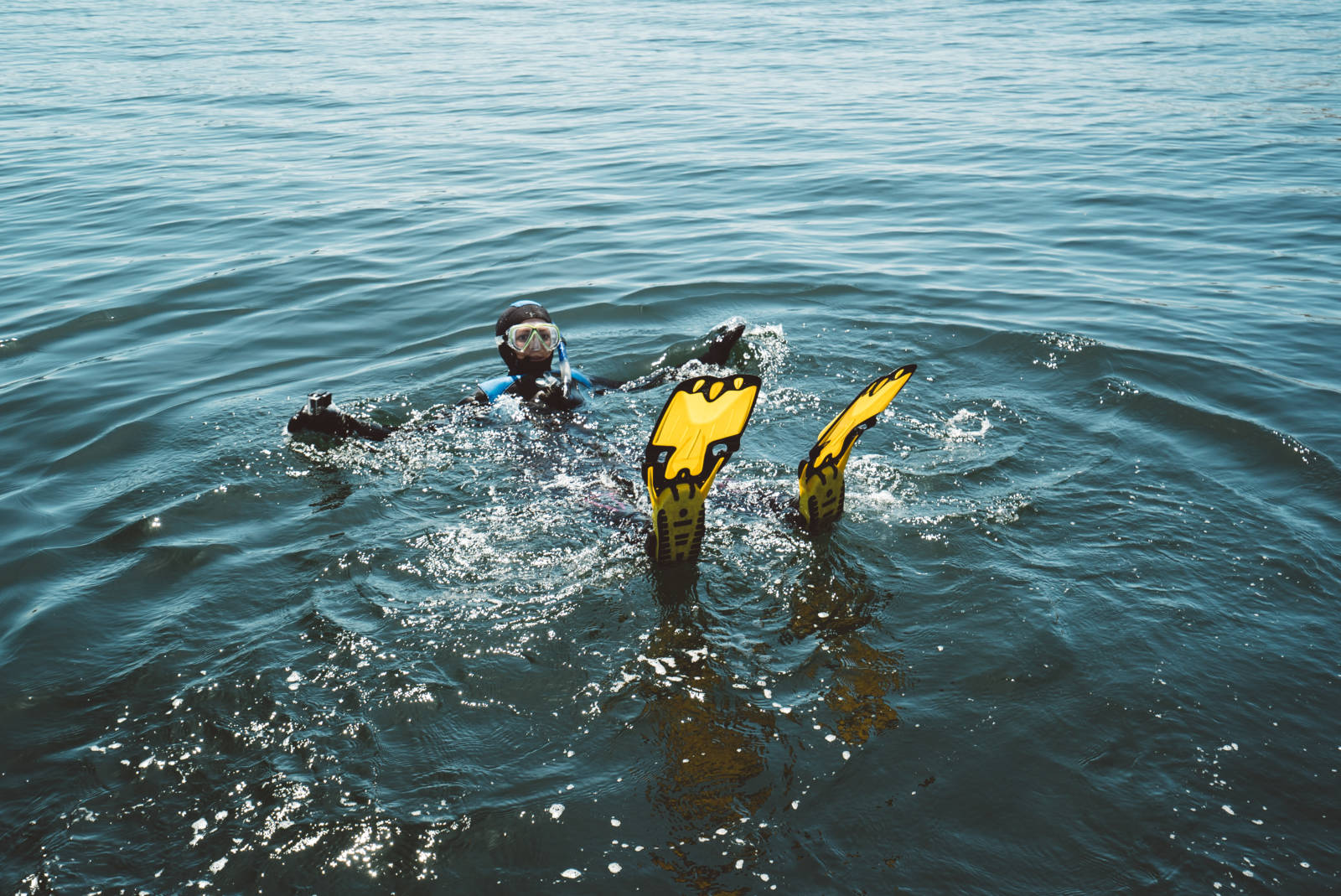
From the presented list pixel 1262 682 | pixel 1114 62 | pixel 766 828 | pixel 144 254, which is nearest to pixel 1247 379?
pixel 1262 682

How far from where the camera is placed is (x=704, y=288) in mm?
10031

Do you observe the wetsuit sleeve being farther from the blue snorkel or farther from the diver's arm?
the blue snorkel

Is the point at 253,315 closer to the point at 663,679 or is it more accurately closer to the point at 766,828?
the point at 663,679

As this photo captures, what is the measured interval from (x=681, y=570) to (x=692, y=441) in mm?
746

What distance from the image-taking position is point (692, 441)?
4.70m

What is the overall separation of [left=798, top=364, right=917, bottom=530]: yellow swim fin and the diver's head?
2.45m

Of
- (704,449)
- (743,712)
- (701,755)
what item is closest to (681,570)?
(704,449)

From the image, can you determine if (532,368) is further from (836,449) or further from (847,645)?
(847,645)

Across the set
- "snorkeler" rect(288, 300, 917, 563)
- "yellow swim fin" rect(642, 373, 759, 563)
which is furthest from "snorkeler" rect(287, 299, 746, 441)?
"yellow swim fin" rect(642, 373, 759, 563)

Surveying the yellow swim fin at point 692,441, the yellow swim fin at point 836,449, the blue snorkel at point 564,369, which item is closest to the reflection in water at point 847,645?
the yellow swim fin at point 836,449

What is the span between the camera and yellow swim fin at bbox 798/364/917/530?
4949 millimetres

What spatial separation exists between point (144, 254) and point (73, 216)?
2590 mm

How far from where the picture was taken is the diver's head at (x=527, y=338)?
269 inches

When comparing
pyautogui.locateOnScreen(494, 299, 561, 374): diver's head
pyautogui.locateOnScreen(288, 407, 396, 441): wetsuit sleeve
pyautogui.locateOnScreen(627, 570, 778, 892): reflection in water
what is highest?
pyautogui.locateOnScreen(494, 299, 561, 374): diver's head
